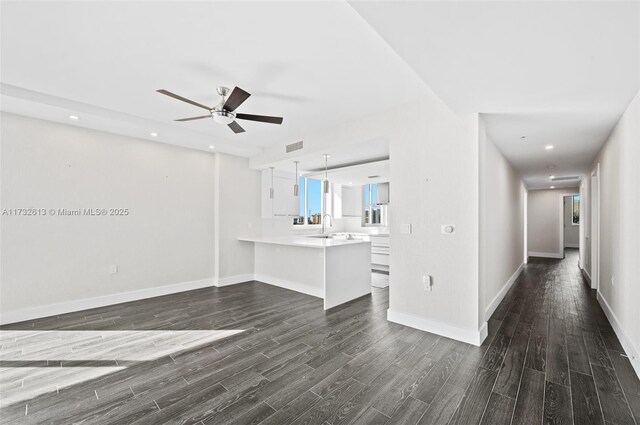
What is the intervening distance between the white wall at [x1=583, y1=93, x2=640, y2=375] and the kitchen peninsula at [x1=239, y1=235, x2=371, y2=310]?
2.97m

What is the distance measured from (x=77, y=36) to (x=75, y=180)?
2.60 m

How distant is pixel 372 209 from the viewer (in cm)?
867

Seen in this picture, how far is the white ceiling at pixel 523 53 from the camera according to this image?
1429 millimetres

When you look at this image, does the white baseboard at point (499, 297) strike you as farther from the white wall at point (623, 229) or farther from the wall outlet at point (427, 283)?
the white wall at point (623, 229)

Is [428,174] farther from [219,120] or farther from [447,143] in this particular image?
[219,120]

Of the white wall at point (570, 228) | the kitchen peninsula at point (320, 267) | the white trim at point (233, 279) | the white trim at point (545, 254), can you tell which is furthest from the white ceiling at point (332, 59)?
the white wall at point (570, 228)

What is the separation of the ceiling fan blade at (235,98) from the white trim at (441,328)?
3.00m

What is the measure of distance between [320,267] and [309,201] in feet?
10.7

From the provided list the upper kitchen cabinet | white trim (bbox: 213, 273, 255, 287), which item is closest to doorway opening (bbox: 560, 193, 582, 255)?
the upper kitchen cabinet

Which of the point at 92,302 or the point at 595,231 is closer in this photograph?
the point at 92,302

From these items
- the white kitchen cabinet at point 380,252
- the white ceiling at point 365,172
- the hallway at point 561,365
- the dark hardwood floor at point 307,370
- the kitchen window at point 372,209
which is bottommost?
the dark hardwood floor at point 307,370

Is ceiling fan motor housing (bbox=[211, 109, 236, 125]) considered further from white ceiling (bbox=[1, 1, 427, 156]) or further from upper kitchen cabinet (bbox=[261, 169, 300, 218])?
upper kitchen cabinet (bbox=[261, 169, 300, 218])

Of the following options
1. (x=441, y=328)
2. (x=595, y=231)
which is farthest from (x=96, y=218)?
(x=595, y=231)

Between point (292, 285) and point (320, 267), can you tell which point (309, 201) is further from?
point (320, 267)
